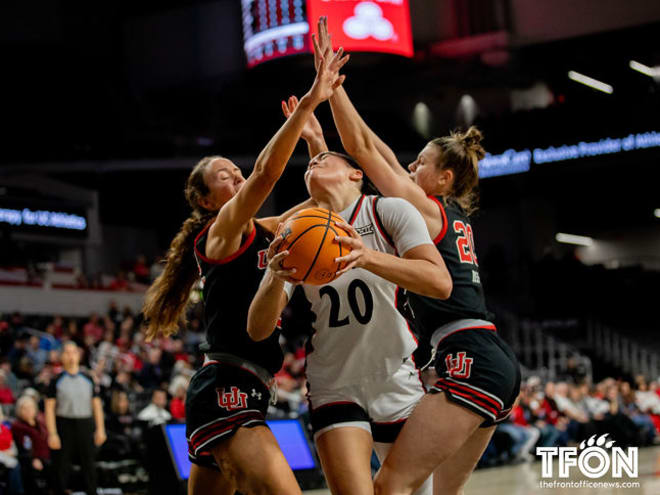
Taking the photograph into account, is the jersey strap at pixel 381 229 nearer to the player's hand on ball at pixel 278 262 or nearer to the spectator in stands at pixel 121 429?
the player's hand on ball at pixel 278 262

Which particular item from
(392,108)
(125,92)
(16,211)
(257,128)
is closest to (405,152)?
(392,108)

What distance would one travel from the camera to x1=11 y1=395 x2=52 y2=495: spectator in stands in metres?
9.47

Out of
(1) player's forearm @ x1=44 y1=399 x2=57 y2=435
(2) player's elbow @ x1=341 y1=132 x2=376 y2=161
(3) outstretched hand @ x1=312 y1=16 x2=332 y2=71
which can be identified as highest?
(3) outstretched hand @ x1=312 y1=16 x2=332 y2=71

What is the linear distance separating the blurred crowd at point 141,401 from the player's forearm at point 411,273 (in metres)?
6.63

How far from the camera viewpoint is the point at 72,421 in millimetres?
9570

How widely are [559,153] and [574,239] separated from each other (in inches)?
289

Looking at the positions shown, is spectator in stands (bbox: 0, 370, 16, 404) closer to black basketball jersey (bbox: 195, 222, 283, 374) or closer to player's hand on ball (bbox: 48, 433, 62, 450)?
player's hand on ball (bbox: 48, 433, 62, 450)

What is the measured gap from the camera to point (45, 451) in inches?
390

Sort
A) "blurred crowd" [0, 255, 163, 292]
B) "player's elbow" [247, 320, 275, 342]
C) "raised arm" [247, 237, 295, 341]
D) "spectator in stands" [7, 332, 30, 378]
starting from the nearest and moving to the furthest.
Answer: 1. "raised arm" [247, 237, 295, 341]
2. "player's elbow" [247, 320, 275, 342]
3. "spectator in stands" [7, 332, 30, 378]
4. "blurred crowd" [0, 255, 163, 292]

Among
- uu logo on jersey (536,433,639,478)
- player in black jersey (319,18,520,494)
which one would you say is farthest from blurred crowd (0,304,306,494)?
player in black jersey (319,18,520,494)

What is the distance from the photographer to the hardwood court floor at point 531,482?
8.41m

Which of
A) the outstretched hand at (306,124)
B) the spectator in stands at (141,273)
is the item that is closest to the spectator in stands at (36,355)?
the spectator in stands at (141,273)

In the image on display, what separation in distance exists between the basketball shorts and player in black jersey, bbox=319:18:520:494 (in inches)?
4.1

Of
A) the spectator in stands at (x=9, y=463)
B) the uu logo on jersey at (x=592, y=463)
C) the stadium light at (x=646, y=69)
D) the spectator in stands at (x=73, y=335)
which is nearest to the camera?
the spectator in stands at (x=9, y=463)
